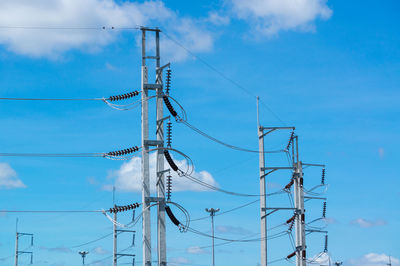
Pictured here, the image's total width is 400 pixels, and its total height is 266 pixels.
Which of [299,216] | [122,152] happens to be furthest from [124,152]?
[299,216]

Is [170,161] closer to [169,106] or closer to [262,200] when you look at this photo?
[169,106]

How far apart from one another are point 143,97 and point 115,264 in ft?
159

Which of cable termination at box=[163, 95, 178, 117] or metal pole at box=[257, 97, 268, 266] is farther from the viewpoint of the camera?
metal pole at box=[257, 97, 268, 266]

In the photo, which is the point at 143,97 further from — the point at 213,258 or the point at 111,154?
the point at 213,258

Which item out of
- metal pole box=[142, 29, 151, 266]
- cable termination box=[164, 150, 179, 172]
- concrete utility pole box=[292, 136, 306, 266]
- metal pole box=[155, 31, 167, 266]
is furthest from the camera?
concrete utility pole box=[292, 136, 306, 266]

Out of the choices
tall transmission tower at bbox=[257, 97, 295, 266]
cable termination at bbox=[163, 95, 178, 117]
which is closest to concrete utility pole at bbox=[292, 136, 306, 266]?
tall transmission tower at bbox=[257, 97, 295, 266]

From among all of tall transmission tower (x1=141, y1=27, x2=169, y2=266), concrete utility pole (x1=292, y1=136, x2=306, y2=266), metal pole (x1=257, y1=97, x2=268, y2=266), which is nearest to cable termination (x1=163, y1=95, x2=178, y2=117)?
tall transmission tower (x1=141, y1=27, x2=169, y2=266)

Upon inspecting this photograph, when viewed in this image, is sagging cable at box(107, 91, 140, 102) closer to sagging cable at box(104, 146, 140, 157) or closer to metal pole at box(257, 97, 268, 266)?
sagging cable at box(104, 146, 140, 157)

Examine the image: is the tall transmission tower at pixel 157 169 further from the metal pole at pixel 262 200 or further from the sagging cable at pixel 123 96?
the metal pole at pixel 262 200

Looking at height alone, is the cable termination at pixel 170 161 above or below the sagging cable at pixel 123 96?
below

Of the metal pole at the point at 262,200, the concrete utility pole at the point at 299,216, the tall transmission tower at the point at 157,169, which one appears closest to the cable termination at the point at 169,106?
the tall transmission tower at the point at 157,169

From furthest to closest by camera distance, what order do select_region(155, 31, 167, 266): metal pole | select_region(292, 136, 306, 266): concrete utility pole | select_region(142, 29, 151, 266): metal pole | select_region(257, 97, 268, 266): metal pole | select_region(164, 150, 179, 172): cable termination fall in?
select_region(292, 136, 306, 266): concrete utility pole, select_region(257, 97, 268, 266): metal pole, select_region(164, 150, 179, 172): cable termination, select_region(155, 31, 167, 266): metal pole, select_region(142, 29, 151, 266): metal pole

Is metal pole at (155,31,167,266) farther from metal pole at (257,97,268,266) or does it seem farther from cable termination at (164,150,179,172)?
metal pole at (257,97,268,266)

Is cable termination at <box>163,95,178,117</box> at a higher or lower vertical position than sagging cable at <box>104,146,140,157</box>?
higher
